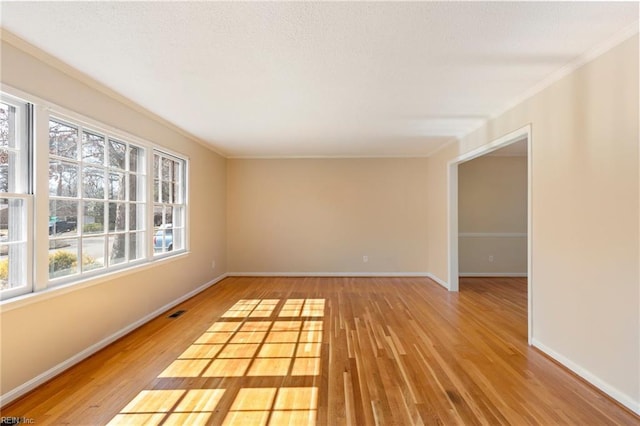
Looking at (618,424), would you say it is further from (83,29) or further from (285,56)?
(83,29)

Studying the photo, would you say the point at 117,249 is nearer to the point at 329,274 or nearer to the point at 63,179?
the point at 63,179

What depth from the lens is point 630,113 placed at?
2.09 metres

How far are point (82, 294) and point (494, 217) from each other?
22.8 feet

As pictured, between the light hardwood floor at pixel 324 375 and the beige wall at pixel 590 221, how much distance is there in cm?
29

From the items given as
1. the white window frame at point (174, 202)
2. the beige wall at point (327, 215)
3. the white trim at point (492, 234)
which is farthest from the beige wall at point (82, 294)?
the white trim at point (492, 234)

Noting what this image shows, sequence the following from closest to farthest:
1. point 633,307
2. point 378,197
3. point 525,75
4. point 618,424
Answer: point 618,424, point 633,307, point 525,75, point 378,197

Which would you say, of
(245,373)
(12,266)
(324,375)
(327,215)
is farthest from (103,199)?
(327,215)

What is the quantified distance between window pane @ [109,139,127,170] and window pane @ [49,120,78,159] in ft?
1.54

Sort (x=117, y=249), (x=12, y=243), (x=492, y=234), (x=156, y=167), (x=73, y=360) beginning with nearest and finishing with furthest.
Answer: (x=12, y=243) < (x=73, y=360) < (x=117, y=249) < (x=156, y=167) < (x=492, y=234)

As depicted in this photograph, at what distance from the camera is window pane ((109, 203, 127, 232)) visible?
129 inches

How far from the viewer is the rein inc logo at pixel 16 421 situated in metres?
1.94

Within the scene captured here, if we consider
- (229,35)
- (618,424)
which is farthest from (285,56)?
(618,424)

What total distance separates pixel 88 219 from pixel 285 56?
2.35 meters

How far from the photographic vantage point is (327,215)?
6.57 metres
